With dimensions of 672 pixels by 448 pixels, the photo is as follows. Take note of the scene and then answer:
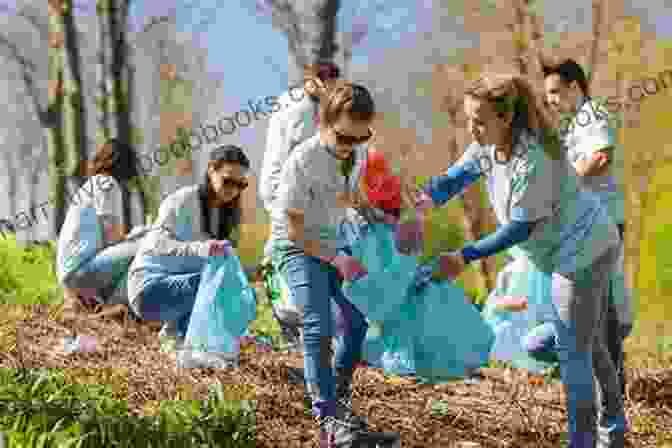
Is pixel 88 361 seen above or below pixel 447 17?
below

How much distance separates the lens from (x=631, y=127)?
2023 cm

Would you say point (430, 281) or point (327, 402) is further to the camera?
point (430, 281)

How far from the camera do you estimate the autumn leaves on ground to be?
3.58 meters

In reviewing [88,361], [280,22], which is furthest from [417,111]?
[88,361]

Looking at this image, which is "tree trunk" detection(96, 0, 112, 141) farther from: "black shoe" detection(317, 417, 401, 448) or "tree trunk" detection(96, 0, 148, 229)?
"black shoe" detection(317, 417, 401, 448)

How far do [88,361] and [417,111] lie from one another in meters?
16.9

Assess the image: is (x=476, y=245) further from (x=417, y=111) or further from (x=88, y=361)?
(x=417, y=111)

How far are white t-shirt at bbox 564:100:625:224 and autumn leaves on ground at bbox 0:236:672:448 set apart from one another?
105 centimetres

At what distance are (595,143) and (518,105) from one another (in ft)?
4.74

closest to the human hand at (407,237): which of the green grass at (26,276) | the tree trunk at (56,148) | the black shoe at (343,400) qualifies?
the black shoe at (343,400)

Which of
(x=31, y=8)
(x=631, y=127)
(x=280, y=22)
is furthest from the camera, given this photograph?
(x=631, y=127)

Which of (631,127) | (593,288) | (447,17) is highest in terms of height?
(447,17)

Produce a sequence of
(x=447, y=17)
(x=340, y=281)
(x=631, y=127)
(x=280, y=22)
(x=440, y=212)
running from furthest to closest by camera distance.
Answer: (x=440, y=212) < (x=631, y=127) < (x=447, y=17) < (x=280, y=22) < (x=340, y=281)

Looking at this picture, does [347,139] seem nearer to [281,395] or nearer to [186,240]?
[281,395]
